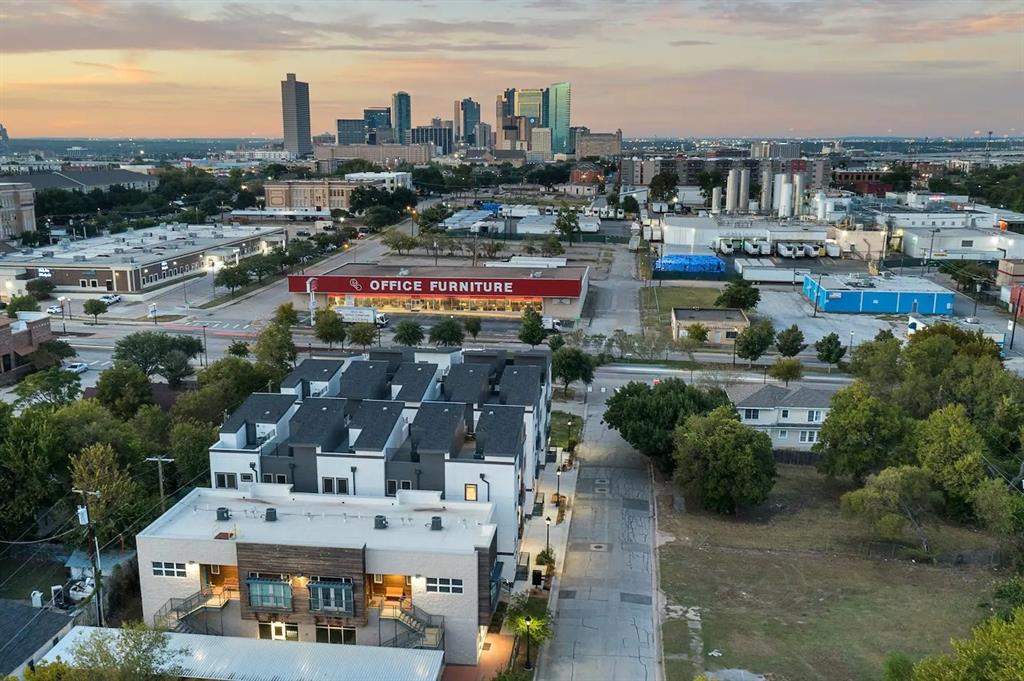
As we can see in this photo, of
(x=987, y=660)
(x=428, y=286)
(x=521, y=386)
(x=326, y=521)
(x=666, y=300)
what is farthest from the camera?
(x=666, y=300)

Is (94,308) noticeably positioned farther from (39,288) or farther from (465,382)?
(465,382)

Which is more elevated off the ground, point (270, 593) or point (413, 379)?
point (413, 379)

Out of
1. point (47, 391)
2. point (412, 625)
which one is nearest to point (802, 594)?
point (412, 625)

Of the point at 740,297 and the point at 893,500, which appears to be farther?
the point at 740,297

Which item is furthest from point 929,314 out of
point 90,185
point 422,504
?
point 90,185

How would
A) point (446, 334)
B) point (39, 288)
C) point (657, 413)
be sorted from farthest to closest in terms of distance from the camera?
point (39, 288), point (446, 334), point (657, 413)

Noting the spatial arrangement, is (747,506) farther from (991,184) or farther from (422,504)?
(991,184)

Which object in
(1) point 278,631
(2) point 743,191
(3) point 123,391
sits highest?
(2) point 743,191

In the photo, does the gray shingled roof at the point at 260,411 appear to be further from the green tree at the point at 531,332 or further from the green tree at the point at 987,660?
the green tree at the point at 531,332
